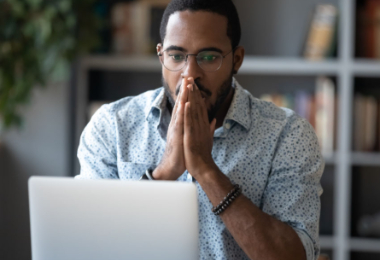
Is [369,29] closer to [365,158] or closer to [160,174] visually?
[365,158]

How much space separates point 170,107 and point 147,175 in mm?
289

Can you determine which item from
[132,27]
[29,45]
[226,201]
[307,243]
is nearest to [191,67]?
[226,201]

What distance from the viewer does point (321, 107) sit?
2.42m

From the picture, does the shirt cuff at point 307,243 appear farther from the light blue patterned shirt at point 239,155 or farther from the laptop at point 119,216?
the laptop at point 119,216

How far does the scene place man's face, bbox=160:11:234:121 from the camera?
131 cm

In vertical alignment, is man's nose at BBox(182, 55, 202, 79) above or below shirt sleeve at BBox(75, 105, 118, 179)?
above

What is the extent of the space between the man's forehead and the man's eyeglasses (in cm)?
2

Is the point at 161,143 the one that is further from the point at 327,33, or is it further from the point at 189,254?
the point at 327,33

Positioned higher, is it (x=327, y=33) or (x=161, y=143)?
(x=327, y=33)

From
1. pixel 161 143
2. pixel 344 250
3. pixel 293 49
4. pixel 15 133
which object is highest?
pixel 293 49

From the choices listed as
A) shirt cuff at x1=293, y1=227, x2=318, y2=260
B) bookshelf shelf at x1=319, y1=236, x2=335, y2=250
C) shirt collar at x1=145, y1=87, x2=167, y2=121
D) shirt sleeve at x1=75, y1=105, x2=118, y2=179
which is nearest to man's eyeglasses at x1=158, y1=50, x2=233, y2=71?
shirt collar at x1=145, y1=87, x2=167, y2=121

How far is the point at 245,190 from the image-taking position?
1342 millimetres

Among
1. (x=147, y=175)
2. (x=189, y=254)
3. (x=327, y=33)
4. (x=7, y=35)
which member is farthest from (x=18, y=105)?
(x=189, y=254)

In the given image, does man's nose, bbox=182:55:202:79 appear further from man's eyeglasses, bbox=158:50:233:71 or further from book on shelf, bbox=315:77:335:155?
book on shelf, bbox=315:77:335:155
